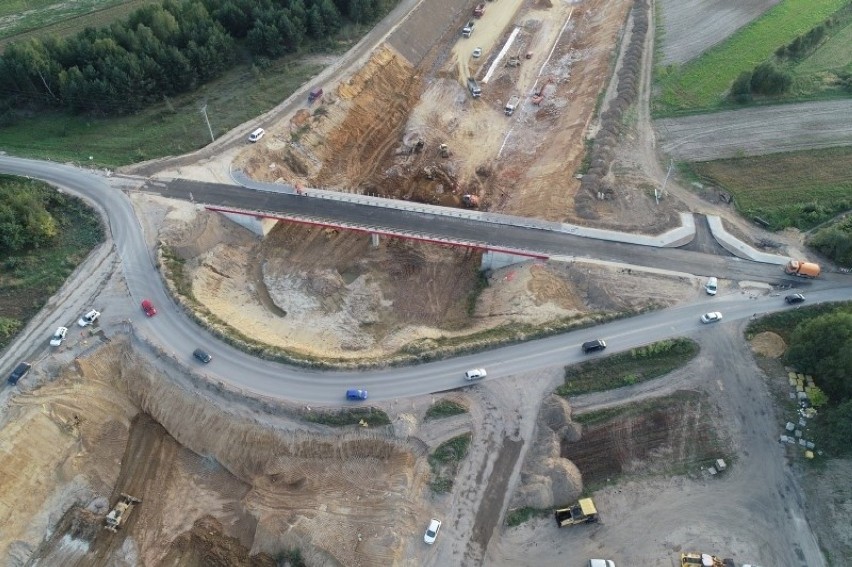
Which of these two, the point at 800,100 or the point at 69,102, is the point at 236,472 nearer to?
the point at 69,102

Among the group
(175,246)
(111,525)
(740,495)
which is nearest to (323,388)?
(111,525)

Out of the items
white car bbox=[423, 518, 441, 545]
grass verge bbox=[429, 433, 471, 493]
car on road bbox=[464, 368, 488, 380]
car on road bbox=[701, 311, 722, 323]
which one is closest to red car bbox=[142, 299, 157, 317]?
grass verge bbox=[429, 433, 471, 493]

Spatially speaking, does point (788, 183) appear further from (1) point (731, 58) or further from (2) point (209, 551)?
(2) point (209, 551)

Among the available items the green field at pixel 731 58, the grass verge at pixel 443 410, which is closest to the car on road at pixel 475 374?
the grass verge at pixel 443 410

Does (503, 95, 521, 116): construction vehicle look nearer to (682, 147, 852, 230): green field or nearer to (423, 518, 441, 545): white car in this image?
(682, 147, 852, 230): green field

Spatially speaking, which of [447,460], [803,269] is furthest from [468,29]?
[447,460]

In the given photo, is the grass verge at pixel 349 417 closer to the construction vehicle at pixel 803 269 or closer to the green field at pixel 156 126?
the green field at pixel 156 126
